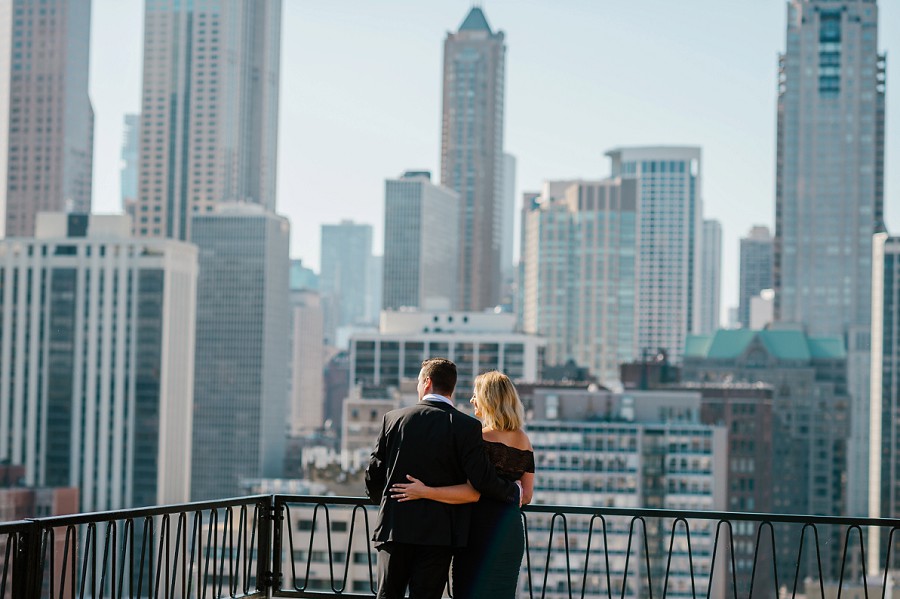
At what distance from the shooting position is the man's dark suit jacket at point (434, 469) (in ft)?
23.5

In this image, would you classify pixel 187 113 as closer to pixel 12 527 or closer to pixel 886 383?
pixel 886 383

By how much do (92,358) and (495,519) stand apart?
12826cm

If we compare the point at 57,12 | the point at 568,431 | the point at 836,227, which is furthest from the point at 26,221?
the point at 568,431

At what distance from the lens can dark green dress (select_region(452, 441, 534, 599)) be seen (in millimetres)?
7352

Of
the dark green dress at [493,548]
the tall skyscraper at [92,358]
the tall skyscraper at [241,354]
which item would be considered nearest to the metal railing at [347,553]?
the dark green dress at [493,548]

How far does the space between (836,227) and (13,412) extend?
3908 inches

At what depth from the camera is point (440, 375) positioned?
7227 mm

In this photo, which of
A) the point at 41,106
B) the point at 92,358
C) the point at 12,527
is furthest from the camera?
the point at 41,106

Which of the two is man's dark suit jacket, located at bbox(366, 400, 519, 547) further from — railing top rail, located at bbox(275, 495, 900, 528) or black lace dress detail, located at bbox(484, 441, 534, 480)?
railing top rail, located at bbox(275, 495, 900, 528)

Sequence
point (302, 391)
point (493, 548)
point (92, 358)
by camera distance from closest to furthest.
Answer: point (493, 548) < point (92, 358) < point (302, 391)

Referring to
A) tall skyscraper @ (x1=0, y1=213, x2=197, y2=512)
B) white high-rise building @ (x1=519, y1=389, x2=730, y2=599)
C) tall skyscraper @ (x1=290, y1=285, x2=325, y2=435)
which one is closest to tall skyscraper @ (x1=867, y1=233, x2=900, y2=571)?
white high-rise building @ (x1=519, y1=389, x2=730, y2=599)

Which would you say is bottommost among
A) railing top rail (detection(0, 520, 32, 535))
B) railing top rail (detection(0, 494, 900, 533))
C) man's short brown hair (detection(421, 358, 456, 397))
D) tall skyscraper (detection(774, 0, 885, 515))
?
railing top rail (detection(0, 494, 900, 533))

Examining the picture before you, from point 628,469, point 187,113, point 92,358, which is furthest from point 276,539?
point 187,113

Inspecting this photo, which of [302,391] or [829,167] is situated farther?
[302,391]
